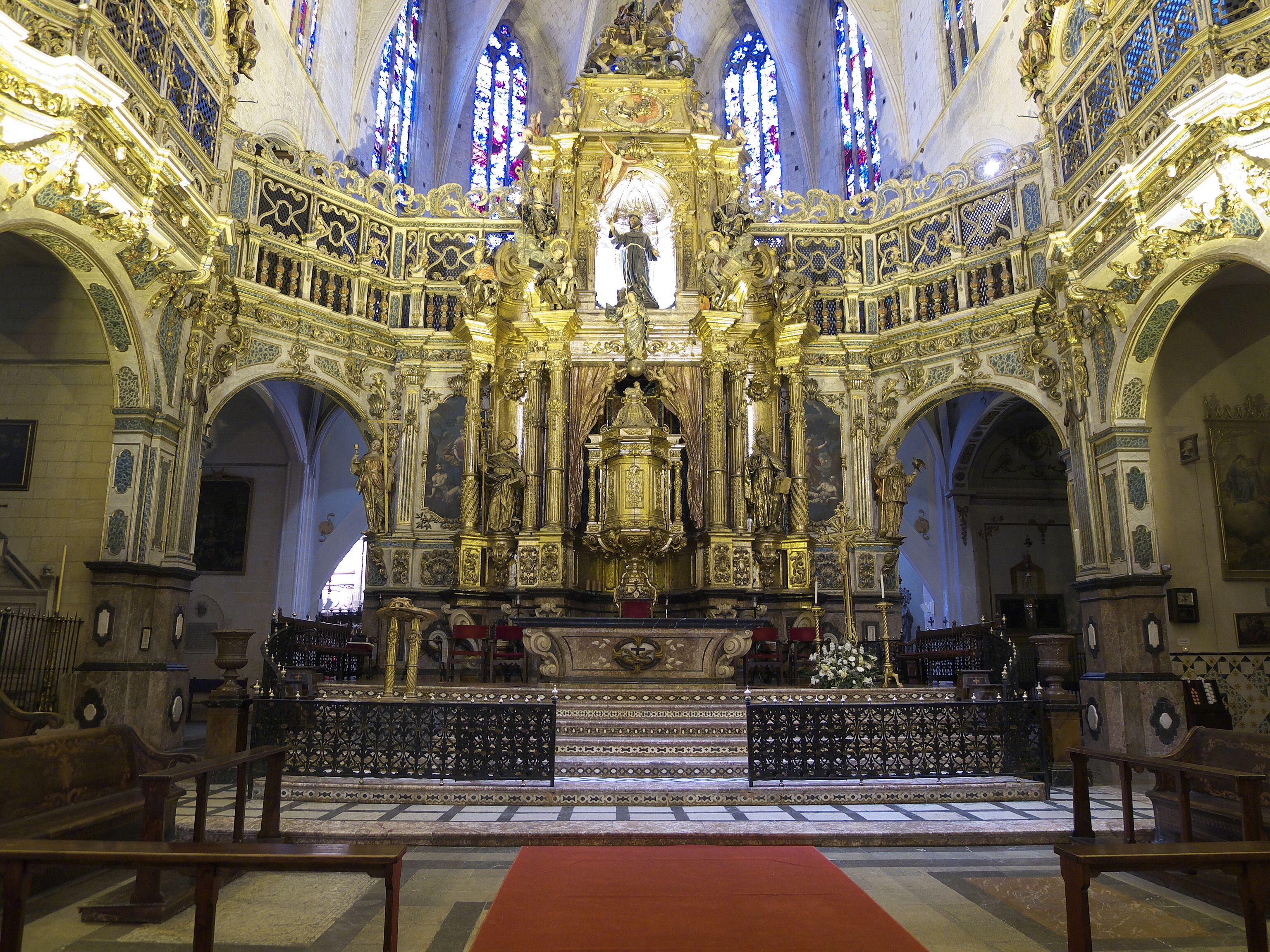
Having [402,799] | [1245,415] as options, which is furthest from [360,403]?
[1245,415]

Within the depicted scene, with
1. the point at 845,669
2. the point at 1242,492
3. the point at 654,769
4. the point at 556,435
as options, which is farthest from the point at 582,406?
the point at 1242,492

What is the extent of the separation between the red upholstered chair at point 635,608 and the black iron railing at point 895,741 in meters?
5.99

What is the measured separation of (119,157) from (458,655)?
8182mm

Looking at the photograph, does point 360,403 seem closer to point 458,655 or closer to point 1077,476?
point 458,655

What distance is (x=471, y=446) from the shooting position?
53.8 feet

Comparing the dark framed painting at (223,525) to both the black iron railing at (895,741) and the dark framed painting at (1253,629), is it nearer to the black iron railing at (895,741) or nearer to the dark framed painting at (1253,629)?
the black iron railing at (895,741)

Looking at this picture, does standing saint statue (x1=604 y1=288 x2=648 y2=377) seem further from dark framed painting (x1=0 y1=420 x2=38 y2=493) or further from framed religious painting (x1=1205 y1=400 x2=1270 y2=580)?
Answer: dark framed painting (x1=0 y1=420 x2=38 y2=493)

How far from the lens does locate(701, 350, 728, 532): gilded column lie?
15828 millimetres

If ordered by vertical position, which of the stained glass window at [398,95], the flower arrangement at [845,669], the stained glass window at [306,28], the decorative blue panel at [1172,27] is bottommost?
the flower arrangement at [845,669]

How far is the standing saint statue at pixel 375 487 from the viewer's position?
634 inches

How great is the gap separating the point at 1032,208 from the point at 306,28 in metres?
14.3

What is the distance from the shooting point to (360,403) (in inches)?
641

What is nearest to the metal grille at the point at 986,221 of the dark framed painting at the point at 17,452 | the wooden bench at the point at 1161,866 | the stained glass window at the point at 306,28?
the stained glass window at the point at 306,28

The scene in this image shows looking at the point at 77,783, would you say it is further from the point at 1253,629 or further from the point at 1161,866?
the point at 1253,629
